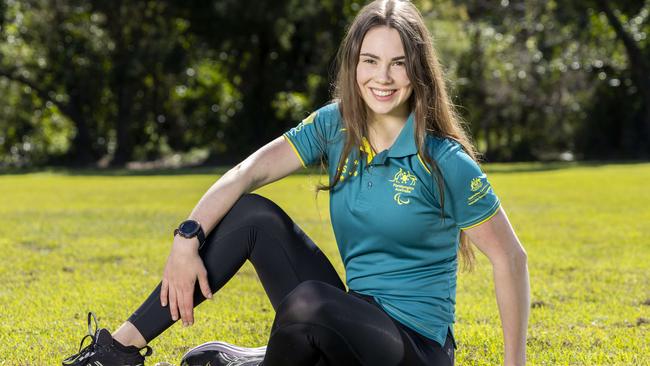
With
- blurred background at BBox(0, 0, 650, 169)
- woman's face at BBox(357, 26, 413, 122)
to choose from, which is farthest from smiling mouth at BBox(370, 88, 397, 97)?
blurred background at BBox(0, 0, 650, 169)

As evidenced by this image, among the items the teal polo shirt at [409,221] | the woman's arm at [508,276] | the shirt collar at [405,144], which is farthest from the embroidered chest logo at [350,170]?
the woman's arm at [508,276]

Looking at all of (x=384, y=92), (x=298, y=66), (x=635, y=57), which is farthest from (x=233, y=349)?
(x=635, y=57)

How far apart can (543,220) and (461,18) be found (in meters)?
21.8

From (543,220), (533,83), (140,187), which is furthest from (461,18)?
(543,220)

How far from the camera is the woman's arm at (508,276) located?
10.0 ft

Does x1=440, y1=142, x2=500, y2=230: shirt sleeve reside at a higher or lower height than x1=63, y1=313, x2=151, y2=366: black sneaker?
higher

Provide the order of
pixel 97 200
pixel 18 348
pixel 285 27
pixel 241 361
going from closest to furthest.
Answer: pixel 241 361, pixel 18 348, pixel 97 200, pixel 285 27

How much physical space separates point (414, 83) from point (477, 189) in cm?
44

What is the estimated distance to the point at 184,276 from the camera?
3.39 meters

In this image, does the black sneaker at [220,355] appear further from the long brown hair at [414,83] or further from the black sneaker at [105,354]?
the long brown hair at [414,83]

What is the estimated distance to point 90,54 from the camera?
3078 centimetres

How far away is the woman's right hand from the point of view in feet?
11.1

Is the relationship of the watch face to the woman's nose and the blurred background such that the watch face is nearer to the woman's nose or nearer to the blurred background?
the woman's nose

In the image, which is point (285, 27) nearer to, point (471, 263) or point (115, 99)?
point (115, 99)
